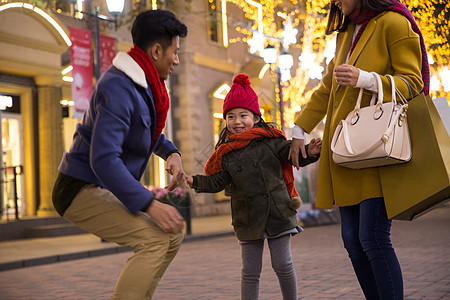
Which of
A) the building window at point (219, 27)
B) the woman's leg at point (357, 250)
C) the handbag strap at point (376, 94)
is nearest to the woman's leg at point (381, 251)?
the woman's leg at point (357, 250)

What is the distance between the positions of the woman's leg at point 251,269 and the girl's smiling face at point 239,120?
0.74 m

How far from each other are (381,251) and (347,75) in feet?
3.03

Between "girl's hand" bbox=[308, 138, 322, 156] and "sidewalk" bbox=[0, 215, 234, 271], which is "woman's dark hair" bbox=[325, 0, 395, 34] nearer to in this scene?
"girl's hand" bbox=[308, 138, 322, 156]

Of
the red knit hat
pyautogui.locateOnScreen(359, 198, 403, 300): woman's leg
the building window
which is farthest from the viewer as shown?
the building window

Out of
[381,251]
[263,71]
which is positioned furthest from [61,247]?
[263,71]

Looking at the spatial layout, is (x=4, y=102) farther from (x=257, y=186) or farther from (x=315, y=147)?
(x=315, y=147)

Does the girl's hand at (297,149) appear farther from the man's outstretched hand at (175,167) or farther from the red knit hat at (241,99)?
the man's outstretched hand at (175,167)

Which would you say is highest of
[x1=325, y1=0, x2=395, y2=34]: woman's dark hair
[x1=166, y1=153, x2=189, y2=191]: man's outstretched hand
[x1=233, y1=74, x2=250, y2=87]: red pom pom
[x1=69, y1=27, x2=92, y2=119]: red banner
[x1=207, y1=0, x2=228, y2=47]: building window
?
[x1=207, y1=0, x2=228, y2=47]: building window

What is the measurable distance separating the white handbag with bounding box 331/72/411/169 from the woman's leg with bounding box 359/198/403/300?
25 centimetres

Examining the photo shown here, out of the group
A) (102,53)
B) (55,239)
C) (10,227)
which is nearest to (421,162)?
(55,239)

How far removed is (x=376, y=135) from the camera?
330cm

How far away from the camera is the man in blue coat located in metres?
2.69

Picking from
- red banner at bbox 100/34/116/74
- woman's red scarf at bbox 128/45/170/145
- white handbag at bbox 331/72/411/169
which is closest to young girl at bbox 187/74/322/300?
white handbag at bbox 331/72/411/169

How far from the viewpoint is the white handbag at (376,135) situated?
329cm
